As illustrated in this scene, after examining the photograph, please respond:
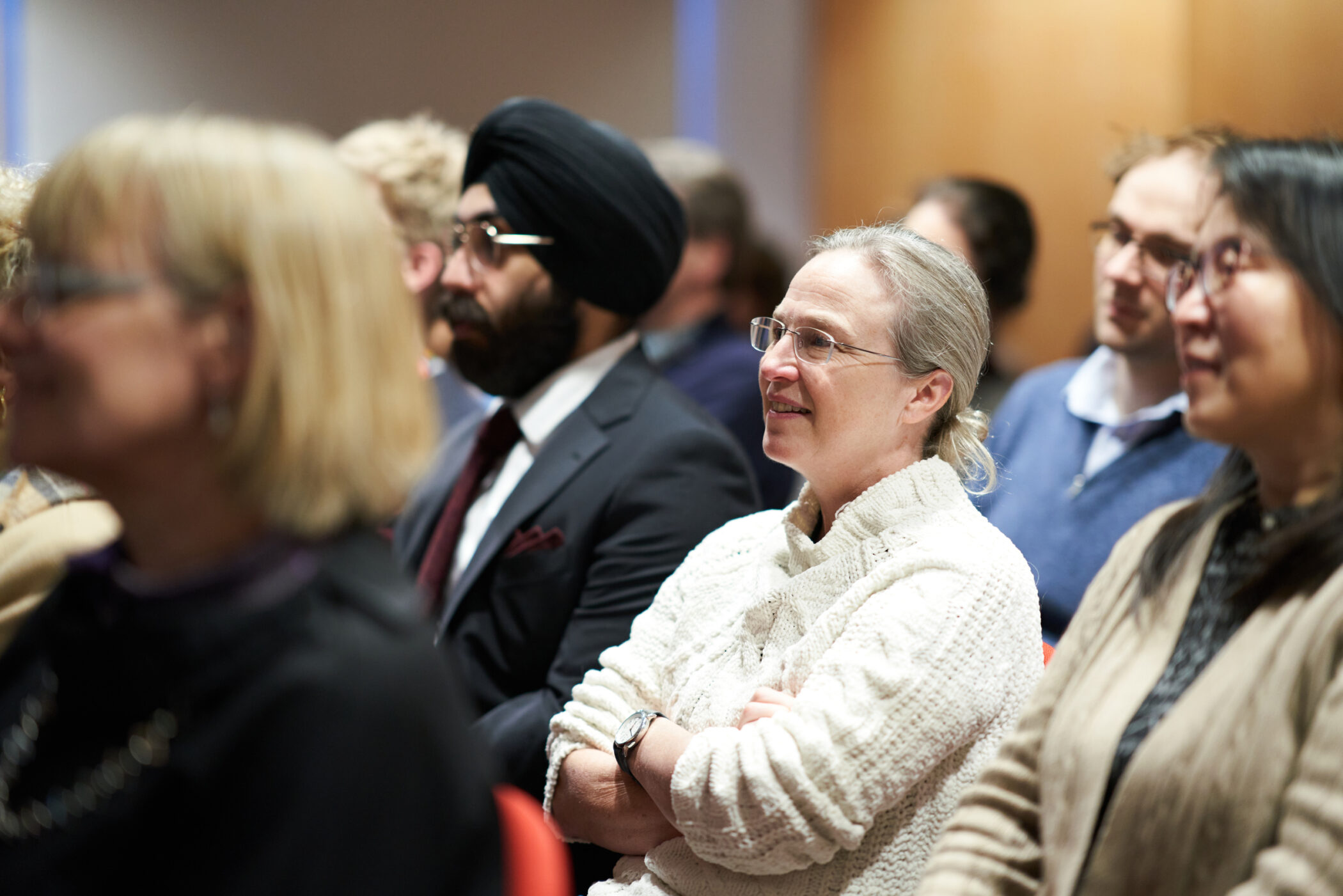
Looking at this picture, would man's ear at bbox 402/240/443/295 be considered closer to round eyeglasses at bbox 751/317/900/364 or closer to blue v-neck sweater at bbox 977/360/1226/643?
round eyeglasses at bbox 751/317/900/364

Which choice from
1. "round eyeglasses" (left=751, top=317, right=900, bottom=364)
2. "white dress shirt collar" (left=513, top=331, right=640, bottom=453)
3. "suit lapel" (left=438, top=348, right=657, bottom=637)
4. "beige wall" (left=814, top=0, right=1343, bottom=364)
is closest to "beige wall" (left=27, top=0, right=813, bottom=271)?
"beige wall" (left=814, top=0, right=1343, bottom=364)

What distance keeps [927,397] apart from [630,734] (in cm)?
70

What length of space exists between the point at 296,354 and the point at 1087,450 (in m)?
2.19

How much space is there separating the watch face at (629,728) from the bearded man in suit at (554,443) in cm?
33

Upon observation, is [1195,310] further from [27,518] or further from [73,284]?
[27,518]

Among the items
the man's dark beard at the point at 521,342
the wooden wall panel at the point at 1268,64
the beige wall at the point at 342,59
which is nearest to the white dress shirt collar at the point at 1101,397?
the wooden wall panel at the point at 1268,64

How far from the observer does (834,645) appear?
1.71 metres

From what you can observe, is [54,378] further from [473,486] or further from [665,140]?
[665,140]

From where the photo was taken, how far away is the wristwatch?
6.01 ft

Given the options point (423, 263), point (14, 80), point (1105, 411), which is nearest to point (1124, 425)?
point (1105, 411)

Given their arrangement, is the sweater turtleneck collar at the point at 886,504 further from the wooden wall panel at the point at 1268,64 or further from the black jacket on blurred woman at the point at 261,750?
the wooden wall panel at the point at 1268,64

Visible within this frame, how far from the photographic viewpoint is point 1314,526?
131 cm

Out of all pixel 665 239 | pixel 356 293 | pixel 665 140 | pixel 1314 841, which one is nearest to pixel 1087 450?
pixel 665 239

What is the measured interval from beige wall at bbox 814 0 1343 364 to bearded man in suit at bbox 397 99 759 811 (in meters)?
1.60
